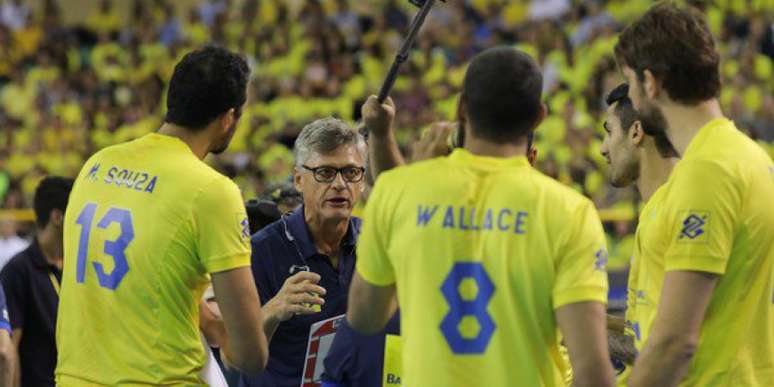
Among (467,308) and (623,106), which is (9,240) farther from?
(467,308)

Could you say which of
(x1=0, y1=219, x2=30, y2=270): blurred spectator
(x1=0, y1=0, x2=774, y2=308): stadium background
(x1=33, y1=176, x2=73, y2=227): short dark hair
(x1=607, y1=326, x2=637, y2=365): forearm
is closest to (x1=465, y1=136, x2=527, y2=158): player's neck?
(x1=607, y1=326, x2=637, y2=365): forearm

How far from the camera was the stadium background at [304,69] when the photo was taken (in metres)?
16.4

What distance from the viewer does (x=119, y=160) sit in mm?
4883

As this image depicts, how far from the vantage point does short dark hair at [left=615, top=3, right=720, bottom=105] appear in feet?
14.3

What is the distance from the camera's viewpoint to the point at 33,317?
7422 mm

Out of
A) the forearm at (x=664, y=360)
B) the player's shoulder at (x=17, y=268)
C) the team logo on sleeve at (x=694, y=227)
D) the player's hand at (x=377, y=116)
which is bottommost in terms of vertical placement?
the player's shoulder at (x=17, y=268)

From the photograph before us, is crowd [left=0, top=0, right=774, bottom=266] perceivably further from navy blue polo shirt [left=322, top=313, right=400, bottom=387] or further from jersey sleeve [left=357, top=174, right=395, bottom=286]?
jersey sleeve [left=357, top=174, right=395, bottom=286]

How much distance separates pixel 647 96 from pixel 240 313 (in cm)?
149

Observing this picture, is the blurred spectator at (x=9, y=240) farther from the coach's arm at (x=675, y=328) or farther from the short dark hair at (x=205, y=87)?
the coach's arm at (x=675, y=328)

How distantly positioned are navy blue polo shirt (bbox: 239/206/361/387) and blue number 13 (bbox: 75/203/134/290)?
4.19 feet

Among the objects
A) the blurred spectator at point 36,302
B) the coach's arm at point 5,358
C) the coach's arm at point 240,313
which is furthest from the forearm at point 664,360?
the blurred spectator at point 36,302

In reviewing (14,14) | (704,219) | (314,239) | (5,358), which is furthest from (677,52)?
(14,14)

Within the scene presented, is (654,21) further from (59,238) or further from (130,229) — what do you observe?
(59,238)

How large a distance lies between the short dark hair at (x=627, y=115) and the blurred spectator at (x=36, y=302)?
338cm
